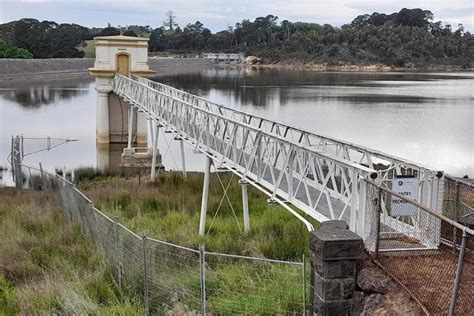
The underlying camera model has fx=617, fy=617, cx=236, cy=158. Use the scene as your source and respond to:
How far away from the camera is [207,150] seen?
1474 centimetres

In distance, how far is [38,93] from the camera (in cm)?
6550

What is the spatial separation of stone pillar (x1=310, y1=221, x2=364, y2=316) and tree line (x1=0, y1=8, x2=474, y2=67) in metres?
94.4

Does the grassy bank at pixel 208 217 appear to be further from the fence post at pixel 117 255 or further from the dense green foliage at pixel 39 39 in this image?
the dense green foliage at pixel 39 39

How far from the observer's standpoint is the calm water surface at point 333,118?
31.3 m

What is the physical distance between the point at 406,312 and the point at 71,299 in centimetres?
461

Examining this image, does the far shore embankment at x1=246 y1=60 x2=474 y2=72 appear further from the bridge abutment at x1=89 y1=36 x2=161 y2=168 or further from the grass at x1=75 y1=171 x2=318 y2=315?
the grass at x1=75 y1=171 x2=318 y2=315

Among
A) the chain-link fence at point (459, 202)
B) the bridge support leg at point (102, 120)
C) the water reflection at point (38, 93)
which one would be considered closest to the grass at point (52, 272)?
the chain-link fence at point (459, 202)

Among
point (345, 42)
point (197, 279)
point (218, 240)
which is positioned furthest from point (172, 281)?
point (345, 42)

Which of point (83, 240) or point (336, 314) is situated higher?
point (336, 314)

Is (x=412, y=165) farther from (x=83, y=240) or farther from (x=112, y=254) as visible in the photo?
(x=83, y=240)

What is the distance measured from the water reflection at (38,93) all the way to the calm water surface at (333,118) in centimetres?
10

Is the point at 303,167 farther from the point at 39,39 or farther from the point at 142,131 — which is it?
the point at 39,39

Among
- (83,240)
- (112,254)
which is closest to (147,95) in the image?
(83,240)

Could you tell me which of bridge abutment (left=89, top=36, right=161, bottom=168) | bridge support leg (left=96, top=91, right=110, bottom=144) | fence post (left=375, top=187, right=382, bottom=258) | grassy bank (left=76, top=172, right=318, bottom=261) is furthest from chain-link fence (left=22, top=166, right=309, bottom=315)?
bridge support leg (left=96, top=91, right=110, bottom=144)
